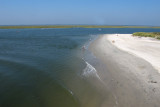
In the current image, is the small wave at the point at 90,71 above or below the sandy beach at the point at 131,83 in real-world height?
below

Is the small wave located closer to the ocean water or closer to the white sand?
the ocean water

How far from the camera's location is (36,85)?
1044cm

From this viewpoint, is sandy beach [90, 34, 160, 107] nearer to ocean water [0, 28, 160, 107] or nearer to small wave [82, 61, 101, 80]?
small wave [82, 61, 101, 80]

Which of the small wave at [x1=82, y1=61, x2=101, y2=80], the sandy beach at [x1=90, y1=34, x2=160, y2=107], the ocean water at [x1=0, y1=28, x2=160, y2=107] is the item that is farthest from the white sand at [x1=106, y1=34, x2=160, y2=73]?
the ocean water at [x1=0, y1=28, x2=160, y2=107]

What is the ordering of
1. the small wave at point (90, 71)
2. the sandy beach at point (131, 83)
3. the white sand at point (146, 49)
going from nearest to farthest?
the sandy beach at point (131, 83) → the small wave at point (90, 71) → the white sand at point (146, 49)

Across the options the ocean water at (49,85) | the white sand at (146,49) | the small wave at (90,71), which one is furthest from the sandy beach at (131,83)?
the white sand at (146,49)

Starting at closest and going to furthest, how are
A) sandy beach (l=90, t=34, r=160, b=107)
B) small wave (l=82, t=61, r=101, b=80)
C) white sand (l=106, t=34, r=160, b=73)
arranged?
sandy beach (l=90, t=34, r=160, b=107), small wave (l=82, t=61, r=101, b=80), white sand (l=106, t=34, r=160, b=73)

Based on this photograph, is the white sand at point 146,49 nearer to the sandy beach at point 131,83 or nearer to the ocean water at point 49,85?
the sandy beach at point 131,83

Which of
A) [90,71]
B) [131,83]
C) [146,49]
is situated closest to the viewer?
[131,83]

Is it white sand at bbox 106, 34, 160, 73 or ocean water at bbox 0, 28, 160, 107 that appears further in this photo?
white sand at bbox 106, 34, 160, 73

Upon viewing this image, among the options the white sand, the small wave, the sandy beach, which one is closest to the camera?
the sandy beach

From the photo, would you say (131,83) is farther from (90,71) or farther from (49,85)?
(49,85)

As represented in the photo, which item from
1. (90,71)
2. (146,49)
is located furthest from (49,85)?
(146,49)

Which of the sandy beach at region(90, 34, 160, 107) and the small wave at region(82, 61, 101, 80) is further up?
the sandy beach at region(90, 34, 160, 107)
